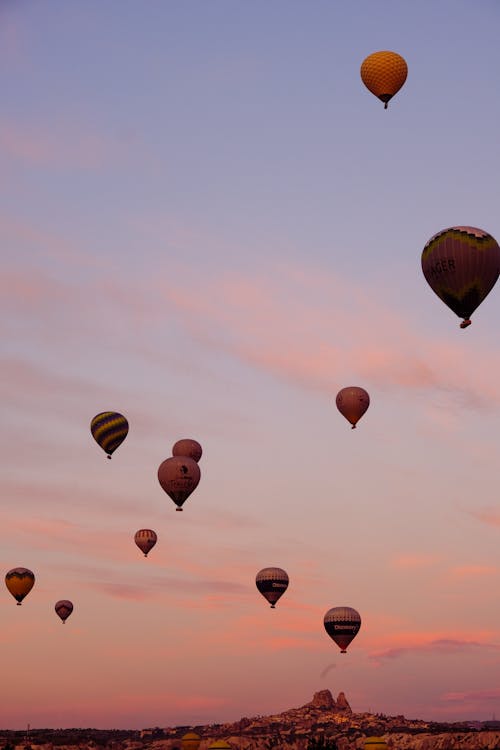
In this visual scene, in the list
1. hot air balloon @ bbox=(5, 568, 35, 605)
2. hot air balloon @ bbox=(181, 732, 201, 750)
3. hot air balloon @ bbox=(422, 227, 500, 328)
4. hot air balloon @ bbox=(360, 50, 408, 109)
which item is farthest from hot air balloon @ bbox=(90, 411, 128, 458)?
hot air balloon @ bbox=(181, 732, 201, 750)

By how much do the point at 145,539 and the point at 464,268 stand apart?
6520 cm

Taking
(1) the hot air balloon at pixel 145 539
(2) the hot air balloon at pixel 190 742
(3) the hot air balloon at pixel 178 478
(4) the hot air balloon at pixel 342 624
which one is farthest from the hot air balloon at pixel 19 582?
(2) the hot air balloon at pixel 190 742

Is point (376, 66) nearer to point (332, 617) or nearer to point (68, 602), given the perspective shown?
point (332, 617)

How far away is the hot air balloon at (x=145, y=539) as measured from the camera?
437 feet

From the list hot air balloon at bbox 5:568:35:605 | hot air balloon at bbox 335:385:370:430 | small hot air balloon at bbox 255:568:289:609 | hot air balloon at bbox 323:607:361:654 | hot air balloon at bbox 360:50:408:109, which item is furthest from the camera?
hot air balloon at bbox 5:568:35:605

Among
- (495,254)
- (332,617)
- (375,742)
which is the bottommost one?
(375,742)

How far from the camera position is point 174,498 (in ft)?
358

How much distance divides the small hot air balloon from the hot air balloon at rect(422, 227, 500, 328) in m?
56.4

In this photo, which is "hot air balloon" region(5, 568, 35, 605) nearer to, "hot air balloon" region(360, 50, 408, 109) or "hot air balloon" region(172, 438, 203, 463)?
"hot air balloon" region(172, 438, 203, 463)

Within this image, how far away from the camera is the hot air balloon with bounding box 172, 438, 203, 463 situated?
133250mm

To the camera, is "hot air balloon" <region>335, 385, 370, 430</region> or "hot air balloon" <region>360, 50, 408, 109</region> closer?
"hot air balloon" <region>360, 50, 408, 109</region>

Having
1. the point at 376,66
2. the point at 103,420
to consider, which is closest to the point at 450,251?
the point at 376,66

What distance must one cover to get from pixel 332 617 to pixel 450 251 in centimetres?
5552

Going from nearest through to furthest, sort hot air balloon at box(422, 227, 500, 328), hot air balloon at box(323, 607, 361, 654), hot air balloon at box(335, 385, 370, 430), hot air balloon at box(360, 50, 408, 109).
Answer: hot air balloon at box(422, 227, 500, 328) → hot air balloon at box(360, 50, 408, 109) → hot air balloon at box(335, 385, 370, 430) → hot air balloon at box(323, 607, 361, 654)
